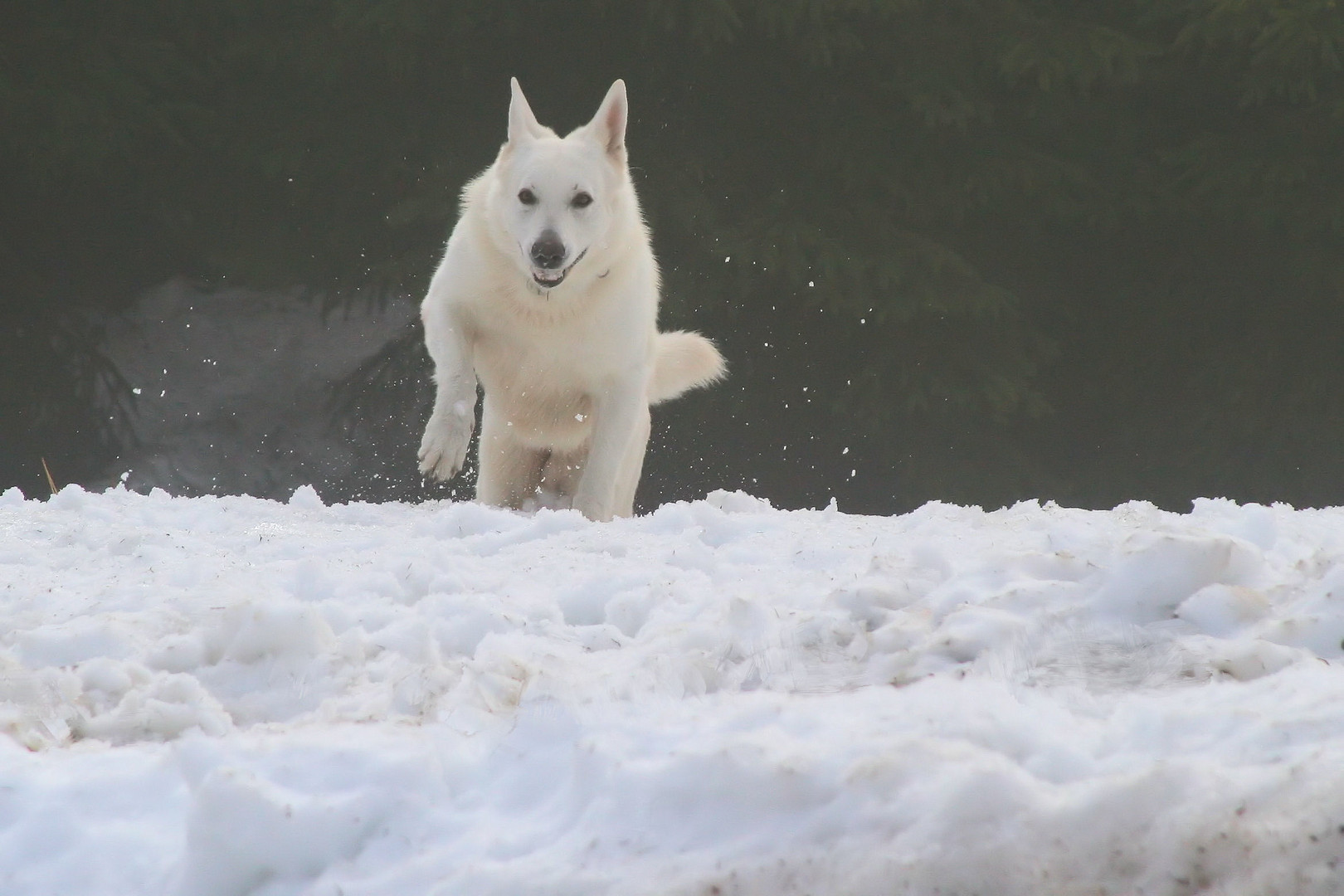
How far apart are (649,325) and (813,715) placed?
11.5ft

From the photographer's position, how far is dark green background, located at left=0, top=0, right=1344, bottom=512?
310 inches

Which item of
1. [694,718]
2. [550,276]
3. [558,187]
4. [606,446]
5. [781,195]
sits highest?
[781,195]

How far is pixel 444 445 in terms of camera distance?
4.39 m

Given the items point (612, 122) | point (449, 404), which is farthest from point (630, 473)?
point (612, 122)

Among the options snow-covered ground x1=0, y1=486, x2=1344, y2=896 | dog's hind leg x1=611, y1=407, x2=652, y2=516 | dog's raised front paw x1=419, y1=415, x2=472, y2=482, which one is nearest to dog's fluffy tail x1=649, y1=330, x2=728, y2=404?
dog's hind leg x1=611, y1=407, x2=652, y2=516

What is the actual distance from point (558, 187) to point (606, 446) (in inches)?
37.3

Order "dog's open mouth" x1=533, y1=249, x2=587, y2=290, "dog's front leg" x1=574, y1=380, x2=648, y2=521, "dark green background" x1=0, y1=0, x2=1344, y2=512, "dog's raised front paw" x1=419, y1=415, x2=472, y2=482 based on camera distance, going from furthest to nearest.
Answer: "dark green background" x1=0, y1=0, x2=1344, y2=512
"dog's front leg" x1=574, y1=380, x2=648, y2=521
"dog's open mouth" x1=533, y1=249, x2=587, y2=290
"dog's raised front paw" x1=419, y1=415, x2=472, y2=482

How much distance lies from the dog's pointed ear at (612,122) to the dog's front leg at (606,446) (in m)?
0.91

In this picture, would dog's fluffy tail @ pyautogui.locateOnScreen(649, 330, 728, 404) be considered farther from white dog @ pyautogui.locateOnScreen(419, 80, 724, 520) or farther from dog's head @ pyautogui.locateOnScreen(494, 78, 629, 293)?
dog's head @ pyautogui.locateOnScreen(494, 78, 629, 293)

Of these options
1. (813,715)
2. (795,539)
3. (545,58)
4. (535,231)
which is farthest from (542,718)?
(545,58)

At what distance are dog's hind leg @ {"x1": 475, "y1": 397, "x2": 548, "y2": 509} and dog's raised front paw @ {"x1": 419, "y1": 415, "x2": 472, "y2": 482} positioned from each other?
695mm

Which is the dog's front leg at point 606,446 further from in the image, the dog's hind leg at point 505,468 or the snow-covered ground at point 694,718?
the snow-covered ground at point 694,718

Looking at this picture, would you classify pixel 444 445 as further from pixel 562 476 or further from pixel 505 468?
pixel 562 476

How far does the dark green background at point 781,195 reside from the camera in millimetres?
7863
